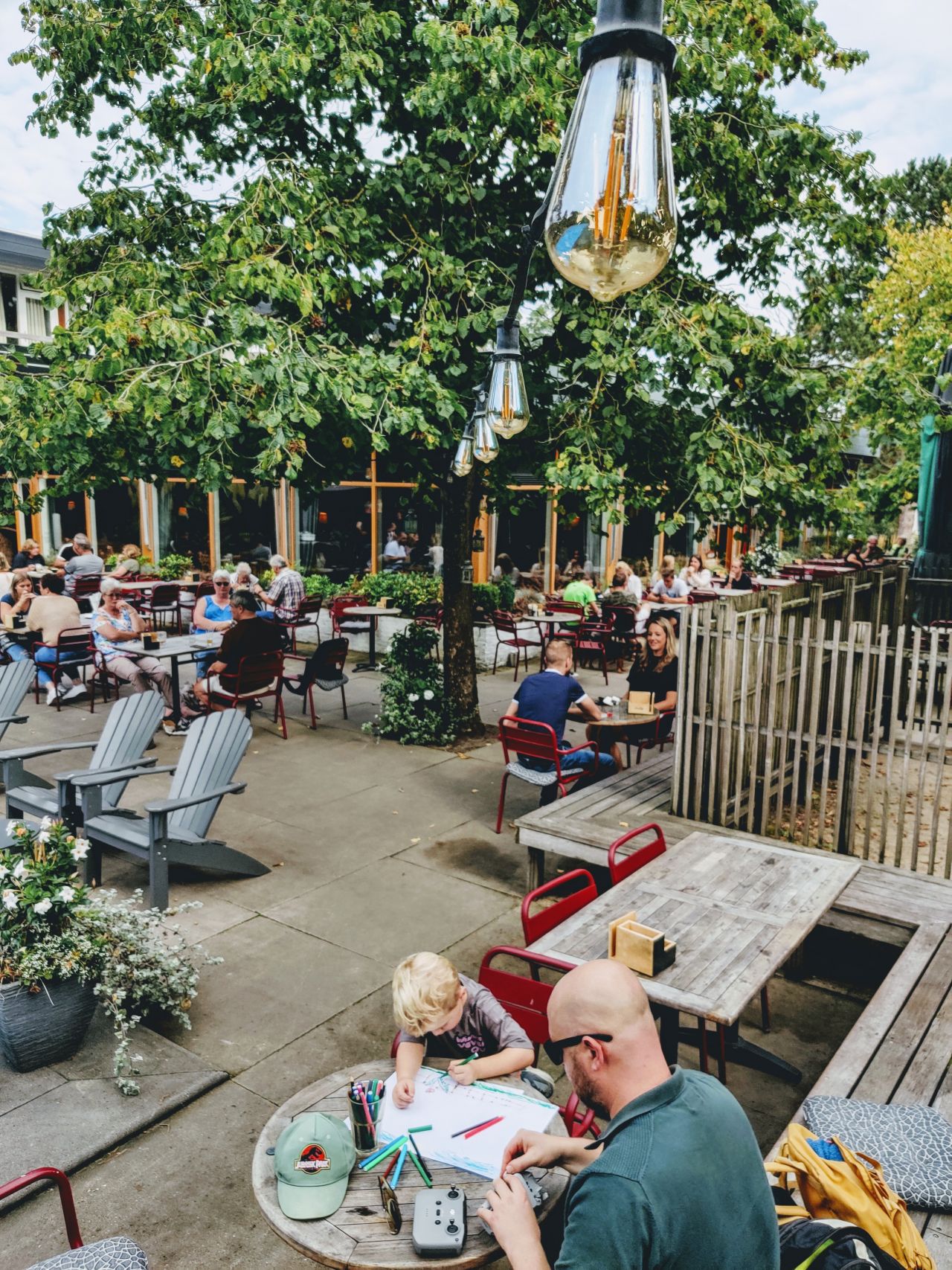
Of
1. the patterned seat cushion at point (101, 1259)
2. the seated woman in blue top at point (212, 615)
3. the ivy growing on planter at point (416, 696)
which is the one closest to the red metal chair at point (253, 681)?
the ivy growing on planter at point (416, 696)

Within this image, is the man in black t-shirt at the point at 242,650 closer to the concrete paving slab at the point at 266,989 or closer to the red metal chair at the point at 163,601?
the concrete paving slab at the point at 266,989

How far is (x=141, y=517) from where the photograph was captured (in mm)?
18828

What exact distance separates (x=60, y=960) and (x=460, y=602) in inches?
239

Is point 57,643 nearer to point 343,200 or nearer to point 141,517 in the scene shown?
point 343,200

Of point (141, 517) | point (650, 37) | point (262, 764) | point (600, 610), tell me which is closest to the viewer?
point (650, 37)

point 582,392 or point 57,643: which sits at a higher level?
point 582,392

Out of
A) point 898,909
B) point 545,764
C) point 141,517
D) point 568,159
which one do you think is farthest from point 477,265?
point 141,517

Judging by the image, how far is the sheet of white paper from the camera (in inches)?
103

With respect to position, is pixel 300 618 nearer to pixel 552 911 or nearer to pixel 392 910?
pixel 392 910

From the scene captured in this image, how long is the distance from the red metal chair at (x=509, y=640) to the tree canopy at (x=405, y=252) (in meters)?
3.92

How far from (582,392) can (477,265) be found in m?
1.43

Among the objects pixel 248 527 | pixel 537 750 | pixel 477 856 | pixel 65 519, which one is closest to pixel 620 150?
pixel 537 750

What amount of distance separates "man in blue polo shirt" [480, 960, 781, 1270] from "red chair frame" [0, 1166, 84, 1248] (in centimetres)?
132

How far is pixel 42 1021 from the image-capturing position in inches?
158
